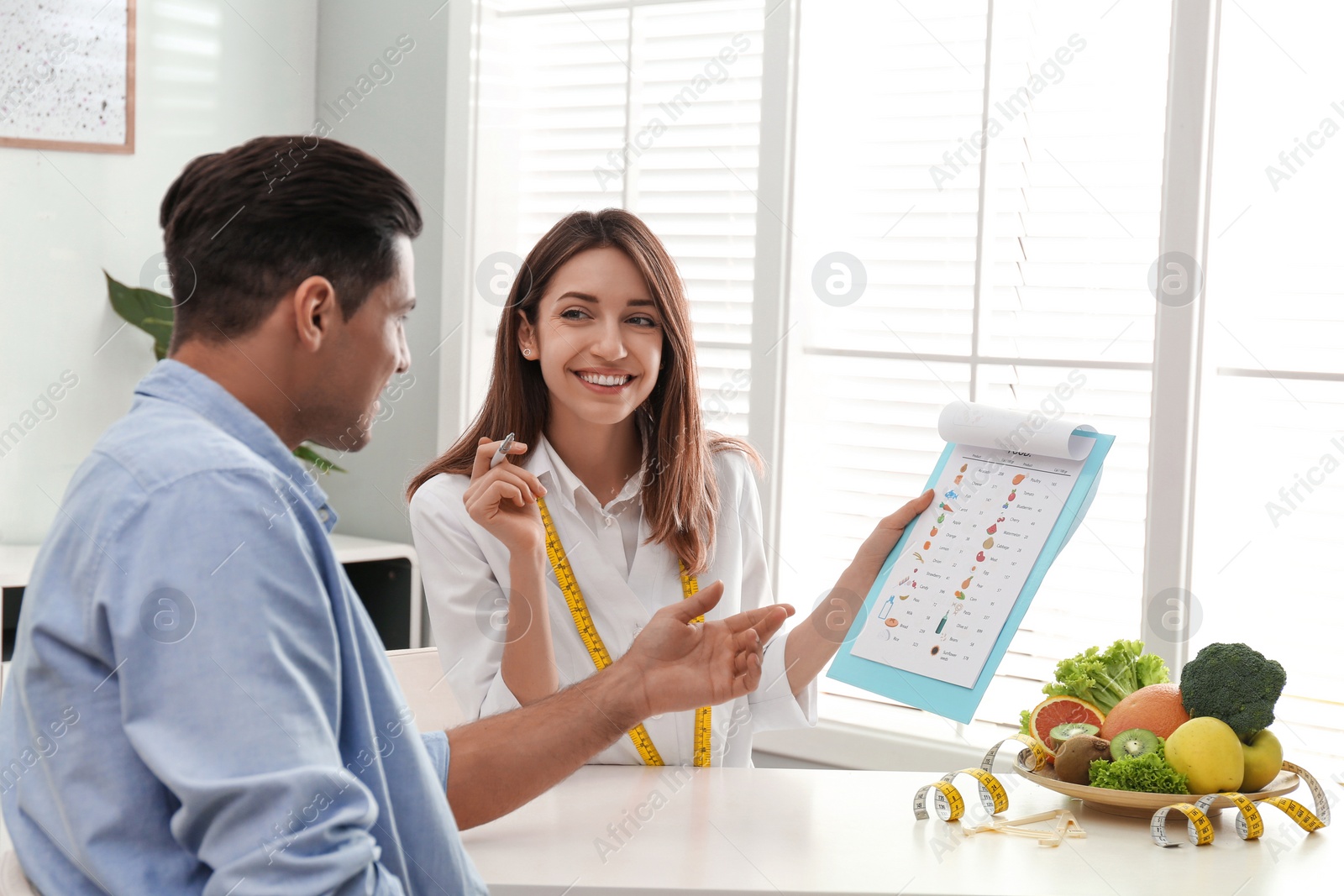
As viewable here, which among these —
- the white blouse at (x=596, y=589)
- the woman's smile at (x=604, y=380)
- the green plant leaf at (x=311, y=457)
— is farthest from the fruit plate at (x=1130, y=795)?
the green plant leaf at (x=311, y=457)

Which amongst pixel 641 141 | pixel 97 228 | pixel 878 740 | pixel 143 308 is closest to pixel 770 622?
pixel 878 740

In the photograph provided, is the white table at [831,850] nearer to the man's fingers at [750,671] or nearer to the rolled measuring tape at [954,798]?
the rolled measuring tape at [954,798]

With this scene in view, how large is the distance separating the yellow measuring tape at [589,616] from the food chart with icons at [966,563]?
453mm

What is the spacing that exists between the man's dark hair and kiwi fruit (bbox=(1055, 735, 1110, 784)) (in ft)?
4.05

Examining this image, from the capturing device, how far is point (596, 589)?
2.30m

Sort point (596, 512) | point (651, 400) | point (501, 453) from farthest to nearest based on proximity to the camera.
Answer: point (651, 400) < point (596, 512) < point (501, 453)

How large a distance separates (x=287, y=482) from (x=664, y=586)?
1337 mm

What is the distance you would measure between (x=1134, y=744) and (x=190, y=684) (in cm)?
136

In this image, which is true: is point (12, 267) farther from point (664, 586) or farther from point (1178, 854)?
point (1178, 854)

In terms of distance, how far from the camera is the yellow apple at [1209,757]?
5.59 feet

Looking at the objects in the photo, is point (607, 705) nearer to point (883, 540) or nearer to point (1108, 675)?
point (883, 540)

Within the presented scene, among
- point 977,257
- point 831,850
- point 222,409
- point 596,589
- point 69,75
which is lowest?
point 831,850

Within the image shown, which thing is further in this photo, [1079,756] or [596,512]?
[596,512]

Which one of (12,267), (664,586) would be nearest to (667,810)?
(664,586)
